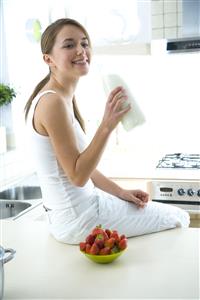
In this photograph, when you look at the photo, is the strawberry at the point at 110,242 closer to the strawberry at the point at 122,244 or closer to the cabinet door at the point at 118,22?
the strawberry at the point at 122,244

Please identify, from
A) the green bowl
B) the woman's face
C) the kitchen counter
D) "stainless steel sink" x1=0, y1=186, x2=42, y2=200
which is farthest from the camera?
"stainless steel sink" x1=0, y1=186, x2=42, y2=200

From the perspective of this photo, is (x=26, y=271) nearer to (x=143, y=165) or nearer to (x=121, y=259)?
(x=121, y=259)

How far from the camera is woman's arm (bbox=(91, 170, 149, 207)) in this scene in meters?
1.36

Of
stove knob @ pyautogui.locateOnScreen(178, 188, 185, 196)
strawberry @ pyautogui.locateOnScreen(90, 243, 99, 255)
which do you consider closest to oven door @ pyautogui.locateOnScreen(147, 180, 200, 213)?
stove knob @ pyautogui.locateOnScreen(178, 188, 185, 196)

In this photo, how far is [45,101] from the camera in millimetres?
1199

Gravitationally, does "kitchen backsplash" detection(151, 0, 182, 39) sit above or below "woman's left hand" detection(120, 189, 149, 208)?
above

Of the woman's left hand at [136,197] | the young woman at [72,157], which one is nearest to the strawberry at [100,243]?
the young woman at [72,157]

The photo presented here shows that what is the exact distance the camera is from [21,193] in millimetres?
2387

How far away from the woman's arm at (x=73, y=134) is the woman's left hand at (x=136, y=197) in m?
0.25

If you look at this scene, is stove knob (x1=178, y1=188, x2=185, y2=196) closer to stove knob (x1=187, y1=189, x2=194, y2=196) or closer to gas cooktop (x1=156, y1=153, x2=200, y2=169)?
stove knob (x1=187, y1=189, x2=194, y2=196)

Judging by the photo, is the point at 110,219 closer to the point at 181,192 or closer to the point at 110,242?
the point at 110,242

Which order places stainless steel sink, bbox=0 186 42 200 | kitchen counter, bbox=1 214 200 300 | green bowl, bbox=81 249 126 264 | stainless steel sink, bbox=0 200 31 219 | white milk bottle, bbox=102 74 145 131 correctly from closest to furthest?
1. kitchen counter, bbox=1 214 200 300
2. green bowl, bbox=81 249 126 264
3. white milk bottle, bbox=102 74 145 131
4. stainless steel sink, bbox=0 200 31 219
5. stainless steel sink, bbox=0 186 42 200

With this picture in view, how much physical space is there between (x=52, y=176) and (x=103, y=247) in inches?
11.9

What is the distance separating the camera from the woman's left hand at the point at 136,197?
1.36 metres
